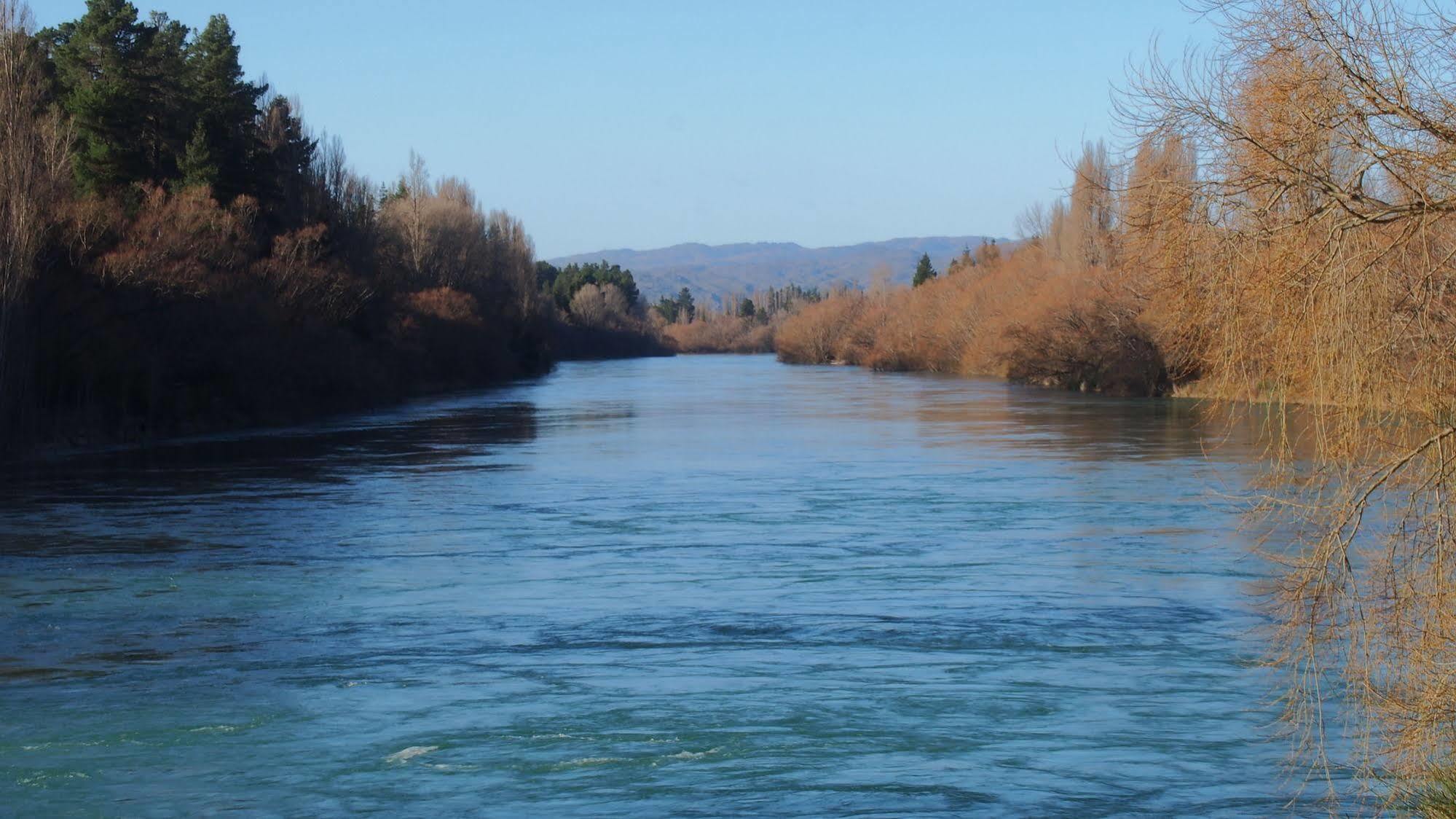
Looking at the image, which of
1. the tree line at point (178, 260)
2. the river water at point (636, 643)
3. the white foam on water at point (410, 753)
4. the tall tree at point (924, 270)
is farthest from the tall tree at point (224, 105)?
the tall tree at point (924, 270)

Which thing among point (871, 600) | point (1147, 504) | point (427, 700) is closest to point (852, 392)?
point (1147, 504)

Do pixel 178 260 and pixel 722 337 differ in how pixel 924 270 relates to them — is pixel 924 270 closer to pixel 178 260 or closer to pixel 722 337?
pixel 722 337

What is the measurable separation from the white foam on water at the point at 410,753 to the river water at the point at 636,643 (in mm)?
19

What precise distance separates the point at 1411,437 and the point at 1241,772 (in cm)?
250

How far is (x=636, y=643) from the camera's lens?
1269cm

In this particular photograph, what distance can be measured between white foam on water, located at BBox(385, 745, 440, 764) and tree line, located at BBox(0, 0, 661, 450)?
2023 cm

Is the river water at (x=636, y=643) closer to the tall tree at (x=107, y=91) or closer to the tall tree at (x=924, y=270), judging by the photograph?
the tall tree at (x=107, y=91)

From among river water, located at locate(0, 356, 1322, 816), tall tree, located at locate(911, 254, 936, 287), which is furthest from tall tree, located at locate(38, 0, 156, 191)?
tall tree, located at locate(911, 254, 936, 287)

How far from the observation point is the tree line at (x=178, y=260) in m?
29.1

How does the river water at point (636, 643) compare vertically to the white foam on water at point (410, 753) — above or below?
above

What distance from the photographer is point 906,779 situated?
354 inches

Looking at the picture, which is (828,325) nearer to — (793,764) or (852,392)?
(852,392)

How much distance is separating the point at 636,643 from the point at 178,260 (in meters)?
25.5

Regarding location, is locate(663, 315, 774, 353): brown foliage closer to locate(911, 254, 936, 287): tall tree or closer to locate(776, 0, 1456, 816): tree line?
locate(911, 254, 936, 287): tall tree
